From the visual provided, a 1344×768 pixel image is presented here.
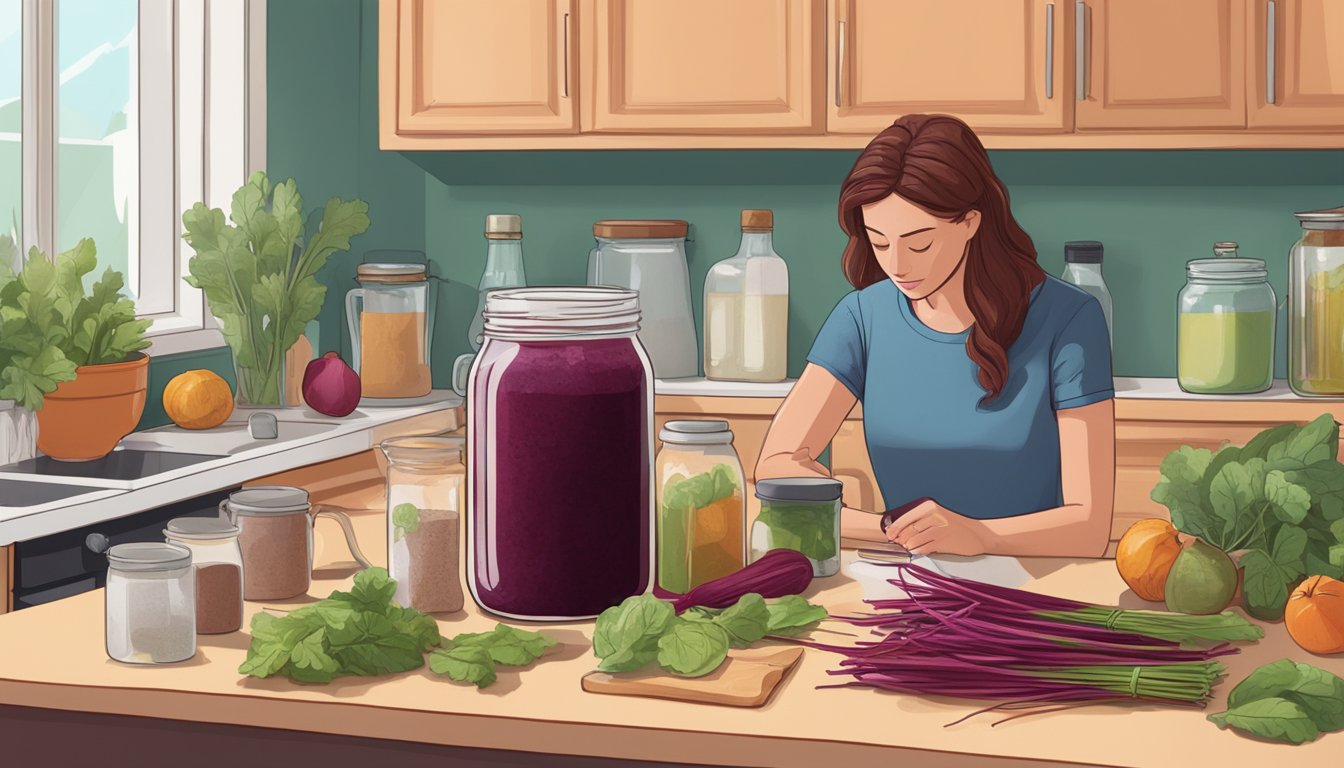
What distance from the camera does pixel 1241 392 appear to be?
3.17m

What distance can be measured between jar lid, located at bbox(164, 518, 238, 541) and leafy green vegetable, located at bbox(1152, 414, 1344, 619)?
2.84ft

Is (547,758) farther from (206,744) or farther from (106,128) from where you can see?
(106,128)

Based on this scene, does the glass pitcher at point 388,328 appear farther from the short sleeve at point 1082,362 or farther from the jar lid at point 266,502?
the jar lid at point 266,502

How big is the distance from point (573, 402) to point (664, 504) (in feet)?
0.80

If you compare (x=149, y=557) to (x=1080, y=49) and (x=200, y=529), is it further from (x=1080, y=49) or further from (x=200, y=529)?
(x=1080, y=49)

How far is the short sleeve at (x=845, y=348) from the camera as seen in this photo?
235 cm

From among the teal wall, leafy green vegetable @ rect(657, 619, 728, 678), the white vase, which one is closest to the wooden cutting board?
leafy green vegetable @ rect(657, 619, 728, 678)

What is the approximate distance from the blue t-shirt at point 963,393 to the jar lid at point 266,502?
117 cm

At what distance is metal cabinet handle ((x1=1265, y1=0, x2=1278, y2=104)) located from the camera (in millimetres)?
3135

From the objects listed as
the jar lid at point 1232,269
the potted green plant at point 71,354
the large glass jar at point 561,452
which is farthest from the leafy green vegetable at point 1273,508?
the jar lid at point 1232,269

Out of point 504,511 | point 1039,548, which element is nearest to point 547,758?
point 504,511

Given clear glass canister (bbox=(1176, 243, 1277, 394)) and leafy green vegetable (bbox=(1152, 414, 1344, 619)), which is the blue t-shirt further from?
clear glass canister (bbox=(1176, 243, 1277, 394))

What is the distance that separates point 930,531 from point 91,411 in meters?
1.48

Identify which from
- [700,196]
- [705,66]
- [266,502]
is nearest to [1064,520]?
[266,502]
